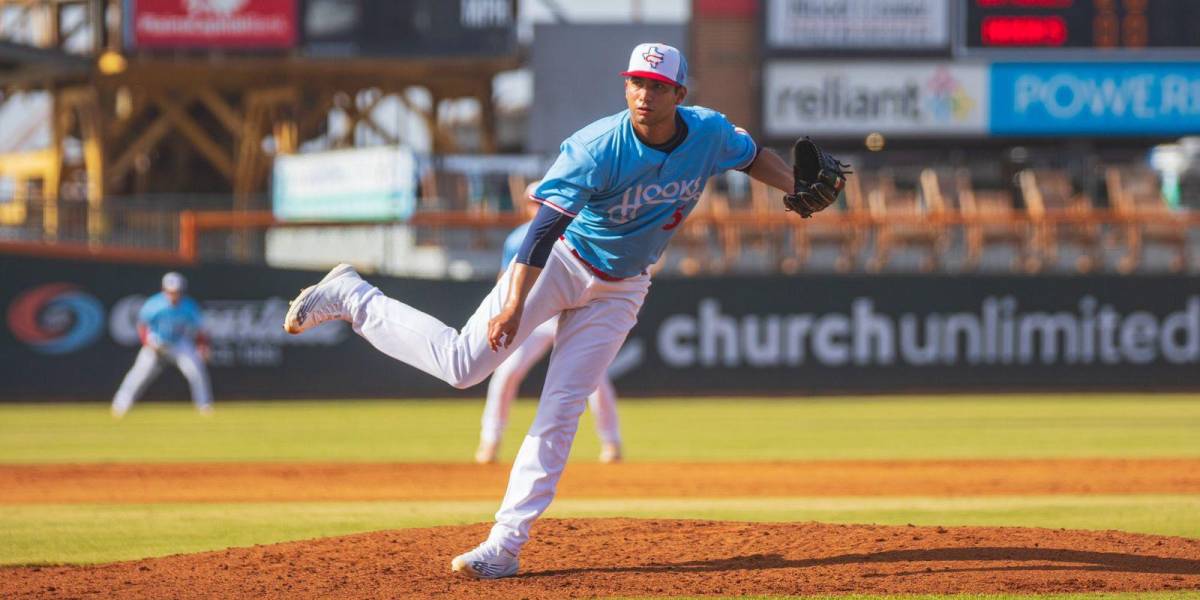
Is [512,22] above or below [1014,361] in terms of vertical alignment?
above

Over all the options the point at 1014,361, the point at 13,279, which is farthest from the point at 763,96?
the point at 13,279

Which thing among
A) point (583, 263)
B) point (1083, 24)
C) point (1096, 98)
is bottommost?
point (583, 263)

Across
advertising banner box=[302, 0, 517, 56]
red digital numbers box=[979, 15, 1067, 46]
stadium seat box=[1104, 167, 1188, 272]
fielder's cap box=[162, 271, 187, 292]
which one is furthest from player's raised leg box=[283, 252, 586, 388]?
advertising banner box=[302, 0, 517, 56]

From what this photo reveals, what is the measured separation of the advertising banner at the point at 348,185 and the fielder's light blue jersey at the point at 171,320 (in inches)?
146

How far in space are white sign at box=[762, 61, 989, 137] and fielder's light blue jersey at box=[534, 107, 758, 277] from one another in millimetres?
19191

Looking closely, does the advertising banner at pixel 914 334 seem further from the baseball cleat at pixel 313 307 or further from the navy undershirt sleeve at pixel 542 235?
the navy undershirt sleeve at pixel 542 235

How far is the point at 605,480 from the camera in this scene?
1054 cm

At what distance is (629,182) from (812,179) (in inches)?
34.1

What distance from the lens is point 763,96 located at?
82.5 feet

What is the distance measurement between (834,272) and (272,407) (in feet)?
24.3

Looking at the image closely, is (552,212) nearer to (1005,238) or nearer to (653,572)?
(653,572)

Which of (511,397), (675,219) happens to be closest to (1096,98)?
(511,397)

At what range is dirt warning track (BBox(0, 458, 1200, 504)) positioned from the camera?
9.88 meters

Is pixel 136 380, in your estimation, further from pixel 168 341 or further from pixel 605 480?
pixel 605 480
